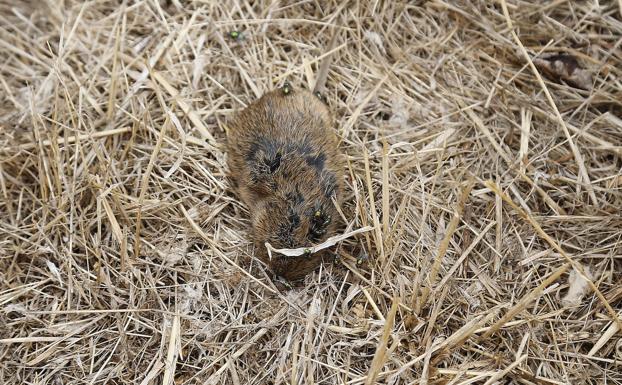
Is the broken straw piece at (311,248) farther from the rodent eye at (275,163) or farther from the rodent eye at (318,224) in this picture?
the rodent eye at (275,163)

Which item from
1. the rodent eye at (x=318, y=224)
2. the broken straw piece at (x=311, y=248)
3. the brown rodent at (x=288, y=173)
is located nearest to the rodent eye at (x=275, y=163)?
the brown rodent at (x=288, y=173)

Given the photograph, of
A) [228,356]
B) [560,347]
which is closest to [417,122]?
[560,347]

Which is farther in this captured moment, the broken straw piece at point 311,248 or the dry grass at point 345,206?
the dry grass at point 345,206

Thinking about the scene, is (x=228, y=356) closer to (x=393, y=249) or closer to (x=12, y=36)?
(x=393, y=249)

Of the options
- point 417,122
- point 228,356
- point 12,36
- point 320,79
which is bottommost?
point 228,356

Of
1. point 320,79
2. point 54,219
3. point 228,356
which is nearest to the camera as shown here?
point 228,356

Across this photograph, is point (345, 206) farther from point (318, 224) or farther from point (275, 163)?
point (275, 163)
